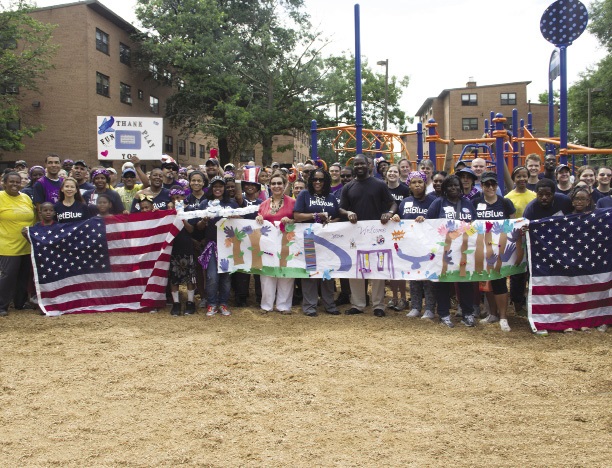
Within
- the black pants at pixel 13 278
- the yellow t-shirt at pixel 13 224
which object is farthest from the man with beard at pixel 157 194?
the black pants at pixel 13 278

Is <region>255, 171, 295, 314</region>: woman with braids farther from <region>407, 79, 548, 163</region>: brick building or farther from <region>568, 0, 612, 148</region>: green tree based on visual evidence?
<region>407, 79, 548, 163</region>: brick building

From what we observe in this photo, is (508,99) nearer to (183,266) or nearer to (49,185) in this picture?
(183,266)

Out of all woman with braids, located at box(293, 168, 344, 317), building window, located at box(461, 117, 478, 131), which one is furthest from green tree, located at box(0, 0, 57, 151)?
building window, located at box(461, 117, 478, 131)

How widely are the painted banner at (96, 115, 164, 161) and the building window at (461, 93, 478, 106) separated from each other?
46.0 metres

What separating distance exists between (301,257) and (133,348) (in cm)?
253

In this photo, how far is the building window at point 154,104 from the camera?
3516cm

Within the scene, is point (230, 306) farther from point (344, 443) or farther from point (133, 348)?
point (344, 443)

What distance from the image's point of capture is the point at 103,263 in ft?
24.7

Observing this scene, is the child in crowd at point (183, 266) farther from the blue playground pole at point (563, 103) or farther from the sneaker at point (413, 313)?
the blue playground pole at point (563, 103)

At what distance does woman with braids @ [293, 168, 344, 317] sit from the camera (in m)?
7.24

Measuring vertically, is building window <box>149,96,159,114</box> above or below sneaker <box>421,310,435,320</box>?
above

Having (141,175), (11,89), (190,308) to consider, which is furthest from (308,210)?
(11,89)

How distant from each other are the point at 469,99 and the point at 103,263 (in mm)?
51289

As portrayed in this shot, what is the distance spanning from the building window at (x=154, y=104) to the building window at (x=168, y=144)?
1774 millimetres
